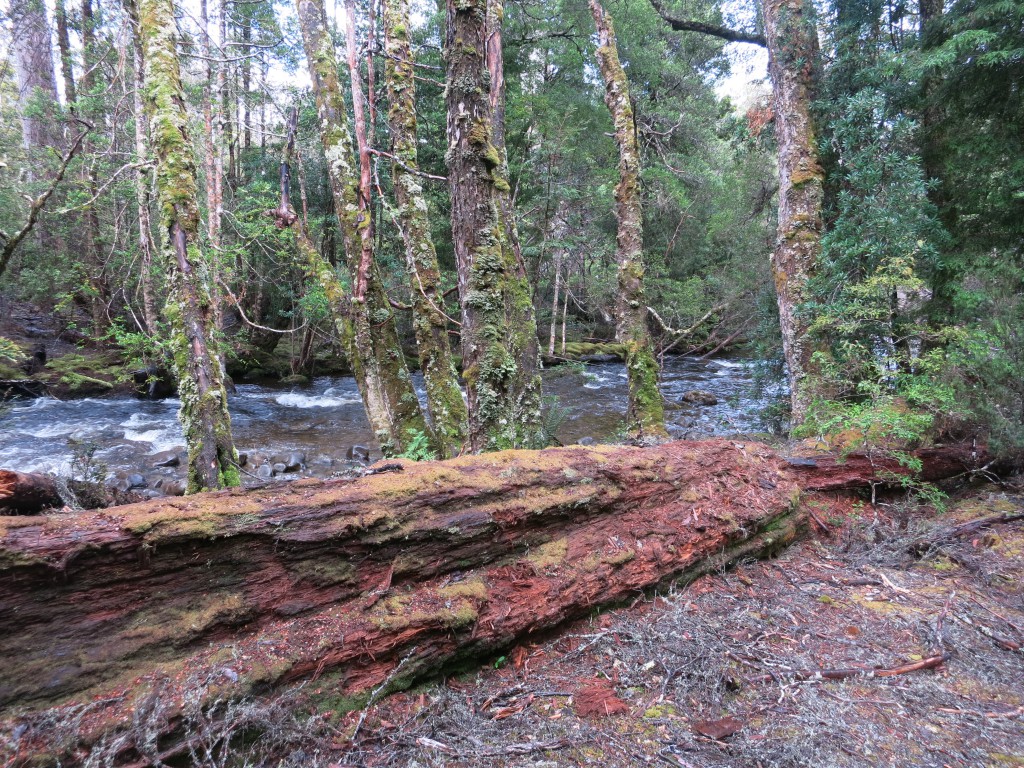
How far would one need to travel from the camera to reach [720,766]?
6.64ft

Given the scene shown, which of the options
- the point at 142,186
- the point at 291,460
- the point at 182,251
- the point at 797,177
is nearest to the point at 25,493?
the point at 182,251

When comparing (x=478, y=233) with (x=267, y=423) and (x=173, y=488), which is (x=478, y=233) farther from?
(x=267, y=423)

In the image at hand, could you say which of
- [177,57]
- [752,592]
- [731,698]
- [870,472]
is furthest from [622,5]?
[731,698]

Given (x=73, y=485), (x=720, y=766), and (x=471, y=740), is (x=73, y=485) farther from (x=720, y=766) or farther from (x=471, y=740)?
(x=720, y=766)

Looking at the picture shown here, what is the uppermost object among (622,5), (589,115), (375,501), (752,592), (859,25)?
(622,5)

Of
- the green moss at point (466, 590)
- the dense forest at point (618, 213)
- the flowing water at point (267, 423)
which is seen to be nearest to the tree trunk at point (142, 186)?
the dense forest at point (618, 213)

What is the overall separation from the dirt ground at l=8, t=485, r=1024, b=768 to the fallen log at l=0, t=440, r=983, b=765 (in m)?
0.15

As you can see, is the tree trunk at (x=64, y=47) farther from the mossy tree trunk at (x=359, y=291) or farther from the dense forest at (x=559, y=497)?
the mossy tree trunk at (x=359, y=291)

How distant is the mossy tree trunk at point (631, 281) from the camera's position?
7863 millimetres

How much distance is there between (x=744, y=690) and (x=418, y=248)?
596cm

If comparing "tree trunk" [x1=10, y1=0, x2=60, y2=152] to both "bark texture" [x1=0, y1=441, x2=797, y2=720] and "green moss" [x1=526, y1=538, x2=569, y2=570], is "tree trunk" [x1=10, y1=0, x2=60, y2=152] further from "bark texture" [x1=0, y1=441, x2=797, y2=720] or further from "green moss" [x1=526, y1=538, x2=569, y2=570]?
"green moss" [x1=526, y1=538, x2=569, y2=570]

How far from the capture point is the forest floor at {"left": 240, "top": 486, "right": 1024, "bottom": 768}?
2.15 meters

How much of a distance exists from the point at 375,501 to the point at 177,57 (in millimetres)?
4481

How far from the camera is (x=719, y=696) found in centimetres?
246
